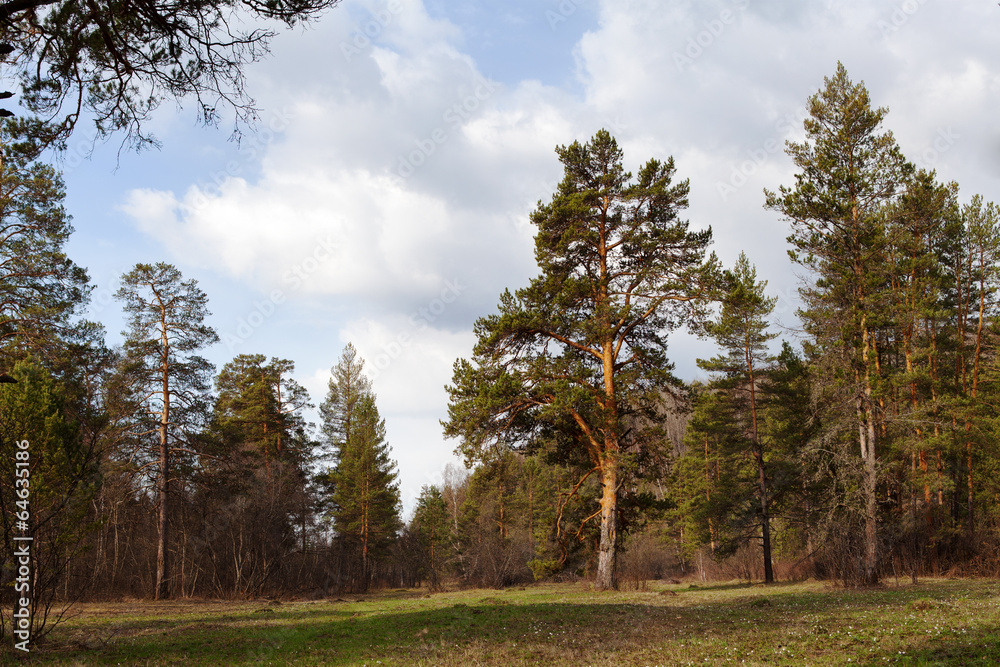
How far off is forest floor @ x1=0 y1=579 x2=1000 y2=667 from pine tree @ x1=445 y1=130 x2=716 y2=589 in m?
5.99

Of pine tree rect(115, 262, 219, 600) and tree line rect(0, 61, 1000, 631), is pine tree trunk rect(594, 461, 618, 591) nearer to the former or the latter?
tree line rect(0, 61, 1000, 631)

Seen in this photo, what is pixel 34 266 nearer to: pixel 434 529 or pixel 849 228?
pixel 849 228

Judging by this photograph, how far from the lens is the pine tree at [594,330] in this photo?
20391 millimetres

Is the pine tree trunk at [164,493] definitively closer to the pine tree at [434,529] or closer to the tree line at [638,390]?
the tree line at [638,390]

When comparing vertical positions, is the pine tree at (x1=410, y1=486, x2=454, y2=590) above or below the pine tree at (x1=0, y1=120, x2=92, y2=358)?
below

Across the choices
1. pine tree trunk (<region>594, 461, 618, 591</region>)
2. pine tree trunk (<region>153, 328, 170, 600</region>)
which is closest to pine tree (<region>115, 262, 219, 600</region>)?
pine tree trunk (<region>153, 328, 170, 600</region>)

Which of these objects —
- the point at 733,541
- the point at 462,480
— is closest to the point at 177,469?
the point at 733,541

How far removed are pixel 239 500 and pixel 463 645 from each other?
24992 mm

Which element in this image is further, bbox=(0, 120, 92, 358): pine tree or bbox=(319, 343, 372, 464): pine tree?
bbox=(319, 343, 372, 464): pine tree

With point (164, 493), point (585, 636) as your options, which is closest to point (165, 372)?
point (164, 493)

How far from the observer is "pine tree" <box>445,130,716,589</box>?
2039 cm

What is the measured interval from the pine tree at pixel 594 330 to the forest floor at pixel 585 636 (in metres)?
5.99

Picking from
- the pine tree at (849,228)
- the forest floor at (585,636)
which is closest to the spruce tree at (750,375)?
the pine tree at (849,228)

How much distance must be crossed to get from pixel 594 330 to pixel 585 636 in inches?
458
